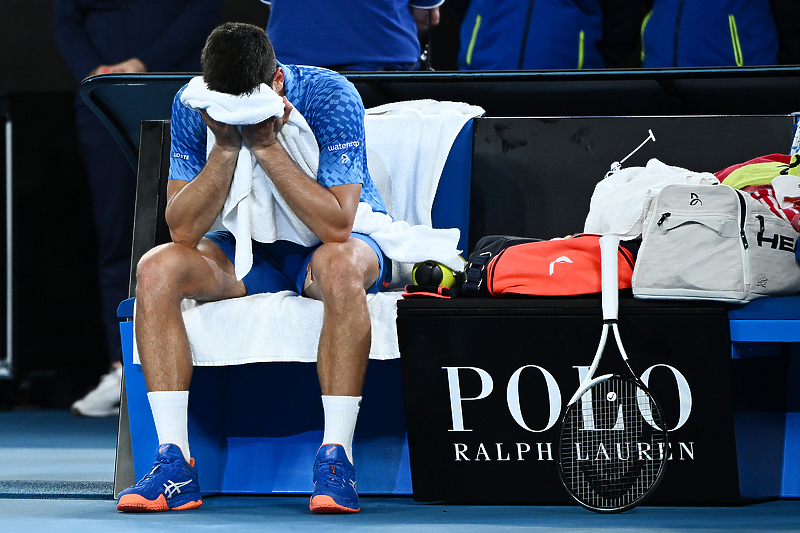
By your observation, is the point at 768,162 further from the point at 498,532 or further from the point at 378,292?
the point at 498,532

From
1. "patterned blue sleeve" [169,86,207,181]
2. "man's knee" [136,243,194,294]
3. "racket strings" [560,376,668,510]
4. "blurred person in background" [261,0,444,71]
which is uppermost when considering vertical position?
"blurred person in background" [261,0,444,71]

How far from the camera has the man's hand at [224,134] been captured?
86.4 inches

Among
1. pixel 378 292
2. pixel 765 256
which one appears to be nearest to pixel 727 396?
pixel 765 256

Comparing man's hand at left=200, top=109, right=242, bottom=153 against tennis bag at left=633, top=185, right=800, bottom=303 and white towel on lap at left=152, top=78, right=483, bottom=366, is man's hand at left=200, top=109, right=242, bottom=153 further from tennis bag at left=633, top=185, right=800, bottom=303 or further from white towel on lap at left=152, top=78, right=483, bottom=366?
tennis bag at left=633, top=185, right=800, bottom=303

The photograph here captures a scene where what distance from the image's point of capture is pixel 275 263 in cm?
244

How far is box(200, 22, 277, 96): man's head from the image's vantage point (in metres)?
2.14

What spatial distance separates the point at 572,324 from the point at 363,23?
1.33m

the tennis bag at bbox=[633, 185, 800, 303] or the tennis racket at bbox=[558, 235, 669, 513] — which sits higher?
the tennis bag at bbox=[633, 185, 800, 303]

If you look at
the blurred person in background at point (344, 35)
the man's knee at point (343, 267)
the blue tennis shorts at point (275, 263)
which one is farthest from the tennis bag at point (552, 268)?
the blurred person in background at point (344, 35)

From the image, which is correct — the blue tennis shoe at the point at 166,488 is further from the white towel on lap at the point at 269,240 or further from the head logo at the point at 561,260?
the head logo at the point at 561,260

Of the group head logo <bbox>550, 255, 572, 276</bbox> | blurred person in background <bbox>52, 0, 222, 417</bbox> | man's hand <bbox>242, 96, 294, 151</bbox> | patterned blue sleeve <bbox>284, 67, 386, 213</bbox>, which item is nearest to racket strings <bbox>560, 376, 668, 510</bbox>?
head logo <bbox>550, 255, 572, 276</bbox>

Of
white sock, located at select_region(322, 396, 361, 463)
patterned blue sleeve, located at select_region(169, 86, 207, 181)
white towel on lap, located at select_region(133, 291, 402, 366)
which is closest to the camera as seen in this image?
white sock, located at select_region(322, 396, 361, 463)

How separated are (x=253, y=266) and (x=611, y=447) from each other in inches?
35.8

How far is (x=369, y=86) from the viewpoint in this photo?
284 cm
